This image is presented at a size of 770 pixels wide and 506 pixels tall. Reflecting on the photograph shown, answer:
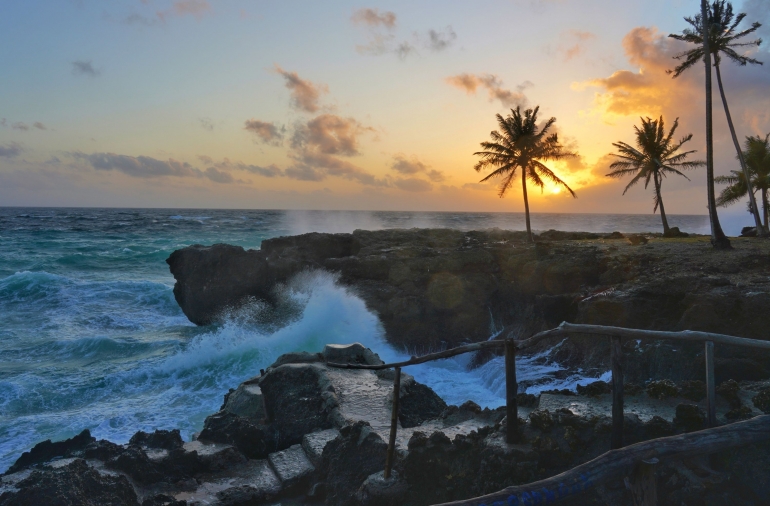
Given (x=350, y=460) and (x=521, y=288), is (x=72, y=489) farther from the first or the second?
(x=521, y=288)

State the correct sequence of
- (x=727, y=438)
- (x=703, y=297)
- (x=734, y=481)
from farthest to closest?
(x=703, y=297)
(x=734, y=481)
(x=727, y=438)

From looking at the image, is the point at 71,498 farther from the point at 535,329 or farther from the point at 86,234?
the point at 86,234

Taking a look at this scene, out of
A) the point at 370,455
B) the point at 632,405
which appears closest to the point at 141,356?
the point at 370,455

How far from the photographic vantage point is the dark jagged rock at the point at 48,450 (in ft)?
24.5

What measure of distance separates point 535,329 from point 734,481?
34.0ft

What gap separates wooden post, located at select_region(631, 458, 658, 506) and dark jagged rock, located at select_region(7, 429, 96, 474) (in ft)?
26.3

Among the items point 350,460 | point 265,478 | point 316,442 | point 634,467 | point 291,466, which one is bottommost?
point 265,478

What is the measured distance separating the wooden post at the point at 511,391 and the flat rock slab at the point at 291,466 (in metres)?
3.00

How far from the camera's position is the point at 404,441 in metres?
6.63

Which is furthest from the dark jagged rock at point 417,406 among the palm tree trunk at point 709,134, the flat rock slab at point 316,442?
the palm tree trunk at point 709,134

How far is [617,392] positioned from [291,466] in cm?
452

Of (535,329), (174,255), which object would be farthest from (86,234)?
(535,329)

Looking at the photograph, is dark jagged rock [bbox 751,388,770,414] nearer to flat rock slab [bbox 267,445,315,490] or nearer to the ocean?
flat rock slab [bbox 267,445,315,490]

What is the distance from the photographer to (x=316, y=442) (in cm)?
742
